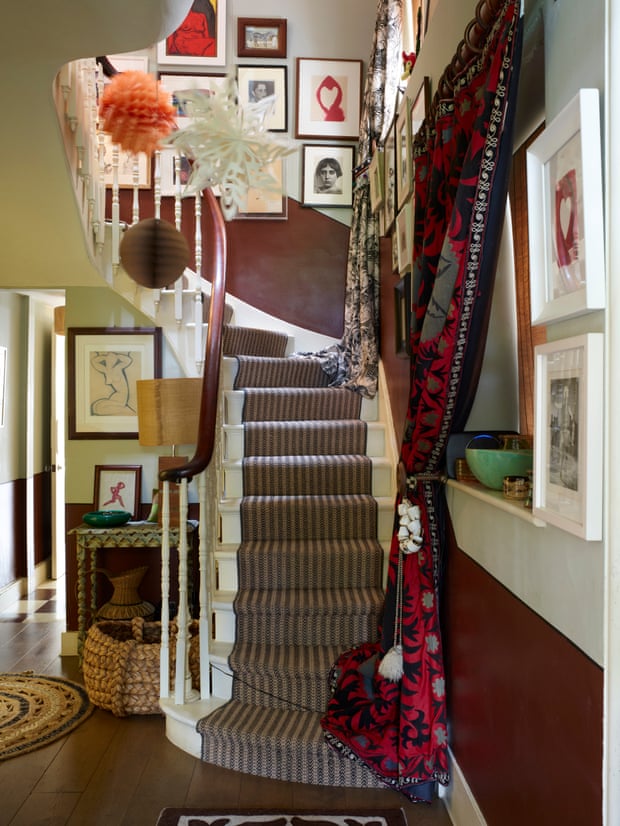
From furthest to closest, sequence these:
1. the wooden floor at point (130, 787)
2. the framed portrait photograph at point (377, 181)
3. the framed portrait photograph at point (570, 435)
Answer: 1. the framed portrait photograph at point (377, 181)
2. the wooden floor at point (130, 787)
3. the framed portrait photograph at point (570, 435)

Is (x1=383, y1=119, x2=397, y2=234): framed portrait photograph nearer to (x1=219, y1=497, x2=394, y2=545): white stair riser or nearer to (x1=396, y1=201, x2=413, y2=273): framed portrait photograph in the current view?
(x1=396, y1=201, x2=413, y2=273): framed portrait photograph

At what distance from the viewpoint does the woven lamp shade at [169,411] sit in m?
3.78

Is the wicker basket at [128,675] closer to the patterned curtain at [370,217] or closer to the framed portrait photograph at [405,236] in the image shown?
the patterned curtain at [370,217]

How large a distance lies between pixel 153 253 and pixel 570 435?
119 inches

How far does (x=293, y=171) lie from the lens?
17.1ft

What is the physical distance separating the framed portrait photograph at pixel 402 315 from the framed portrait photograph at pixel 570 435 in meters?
1.49

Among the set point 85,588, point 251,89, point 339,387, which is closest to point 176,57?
point 251,89

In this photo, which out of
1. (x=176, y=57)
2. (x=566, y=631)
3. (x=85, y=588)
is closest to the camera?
(x=566, y=631)

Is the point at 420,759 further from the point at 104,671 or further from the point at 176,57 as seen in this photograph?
the point at 176,57

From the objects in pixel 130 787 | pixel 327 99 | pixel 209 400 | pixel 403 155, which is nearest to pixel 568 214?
pixel 403 155

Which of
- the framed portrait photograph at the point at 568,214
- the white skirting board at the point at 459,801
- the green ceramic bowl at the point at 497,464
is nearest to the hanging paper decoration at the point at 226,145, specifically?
the framed portrait photograph at the point at 568,214

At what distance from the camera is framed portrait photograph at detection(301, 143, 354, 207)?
520cm

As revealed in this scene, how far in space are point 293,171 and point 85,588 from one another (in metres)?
3.09

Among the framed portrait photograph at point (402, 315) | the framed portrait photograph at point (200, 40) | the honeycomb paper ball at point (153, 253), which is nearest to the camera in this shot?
the framed portrait photograph at point (402, 315)
